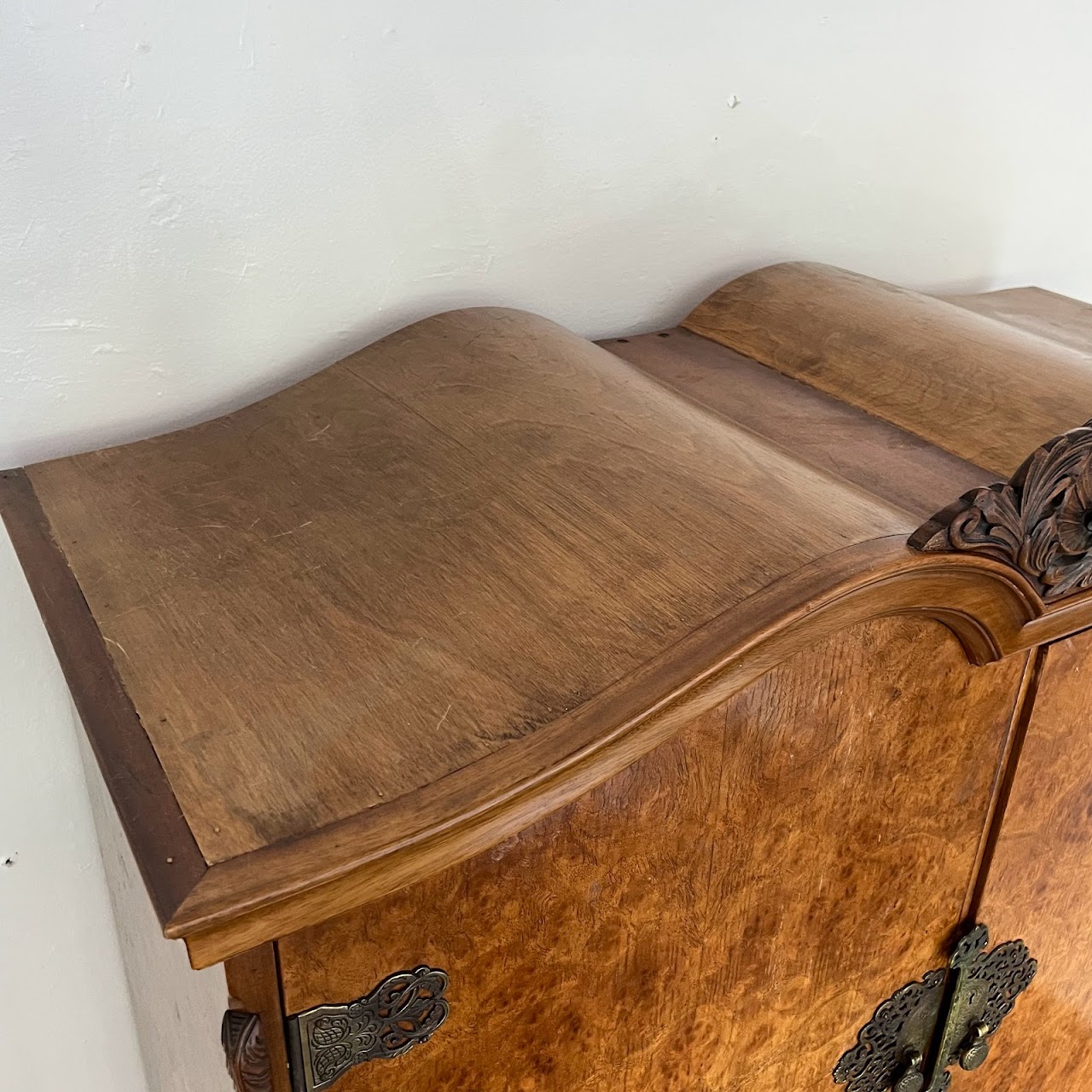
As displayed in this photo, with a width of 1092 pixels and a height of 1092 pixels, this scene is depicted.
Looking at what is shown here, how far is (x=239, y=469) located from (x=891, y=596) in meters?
0.44

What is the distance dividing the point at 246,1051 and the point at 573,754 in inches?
8.7

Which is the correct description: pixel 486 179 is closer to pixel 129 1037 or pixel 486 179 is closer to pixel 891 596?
pixel 891 596

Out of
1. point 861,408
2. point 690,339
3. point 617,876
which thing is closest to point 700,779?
point 617,876

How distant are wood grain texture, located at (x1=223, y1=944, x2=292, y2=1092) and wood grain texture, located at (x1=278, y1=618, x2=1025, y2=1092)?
0.01 meters

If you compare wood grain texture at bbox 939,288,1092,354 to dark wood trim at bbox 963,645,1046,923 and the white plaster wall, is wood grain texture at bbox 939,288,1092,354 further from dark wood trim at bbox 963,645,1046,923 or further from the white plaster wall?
dark wood trim at bbox 963,645,1046,923

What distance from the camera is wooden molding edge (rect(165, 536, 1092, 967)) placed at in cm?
44

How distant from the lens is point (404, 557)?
0.62 m

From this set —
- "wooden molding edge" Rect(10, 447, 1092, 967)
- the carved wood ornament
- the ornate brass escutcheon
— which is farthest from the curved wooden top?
the ornate brass escutcheon

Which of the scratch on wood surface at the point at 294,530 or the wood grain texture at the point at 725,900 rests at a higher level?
the scratch on wood surface at the point at 294,530

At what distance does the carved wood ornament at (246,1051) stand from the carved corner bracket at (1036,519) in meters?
0.42

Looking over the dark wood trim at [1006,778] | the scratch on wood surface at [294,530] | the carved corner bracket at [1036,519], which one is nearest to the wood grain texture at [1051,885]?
the dark wood trim at [1006,778]

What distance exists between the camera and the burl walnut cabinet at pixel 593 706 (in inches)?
19.7

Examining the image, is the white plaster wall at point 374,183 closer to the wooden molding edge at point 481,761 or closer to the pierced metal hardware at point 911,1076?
the wooden molding edge at point 481,761

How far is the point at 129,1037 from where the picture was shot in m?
1.15
